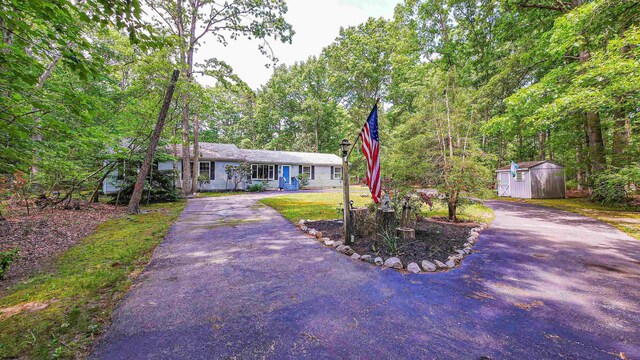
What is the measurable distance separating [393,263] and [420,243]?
134 centimetres

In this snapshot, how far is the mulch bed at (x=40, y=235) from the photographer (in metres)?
3.74

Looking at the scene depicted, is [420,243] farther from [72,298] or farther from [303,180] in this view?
[303,180]

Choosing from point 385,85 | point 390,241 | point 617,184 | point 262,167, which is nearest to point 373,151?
point 390,241

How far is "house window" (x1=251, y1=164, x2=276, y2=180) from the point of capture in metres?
20.6

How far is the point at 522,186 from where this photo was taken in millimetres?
15883

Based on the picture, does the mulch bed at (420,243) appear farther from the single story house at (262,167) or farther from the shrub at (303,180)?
the shrub at (303,180)

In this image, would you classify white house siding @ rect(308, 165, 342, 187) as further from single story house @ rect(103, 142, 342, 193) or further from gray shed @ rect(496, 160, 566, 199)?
A: gray shed @ rect(496, 160, 566, 199)

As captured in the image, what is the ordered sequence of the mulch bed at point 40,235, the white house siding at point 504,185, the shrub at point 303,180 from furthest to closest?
1. the shrub at point 303,180
2. the white house siding at point 504,185
3. the mulch bed at point 40,235

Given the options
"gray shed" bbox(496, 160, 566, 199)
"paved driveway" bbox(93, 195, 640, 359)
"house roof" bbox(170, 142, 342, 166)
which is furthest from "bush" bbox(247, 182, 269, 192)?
"gray shed" bbox(496, 160, 566, 199)

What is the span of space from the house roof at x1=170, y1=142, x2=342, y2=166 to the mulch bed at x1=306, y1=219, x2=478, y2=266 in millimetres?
14482

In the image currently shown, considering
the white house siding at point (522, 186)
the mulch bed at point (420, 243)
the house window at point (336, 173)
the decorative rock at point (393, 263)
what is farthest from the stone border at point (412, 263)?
the house window at point (336, 173)

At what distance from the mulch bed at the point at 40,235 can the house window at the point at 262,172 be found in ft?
42.4

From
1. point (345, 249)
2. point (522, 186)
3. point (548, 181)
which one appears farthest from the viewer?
point (522, 186)

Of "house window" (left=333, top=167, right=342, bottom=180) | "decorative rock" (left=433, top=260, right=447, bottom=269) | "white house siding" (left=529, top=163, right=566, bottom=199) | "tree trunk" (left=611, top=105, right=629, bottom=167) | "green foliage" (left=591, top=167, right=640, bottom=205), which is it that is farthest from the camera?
"house window" (left=333, top=167, right=342, bottom=180)
